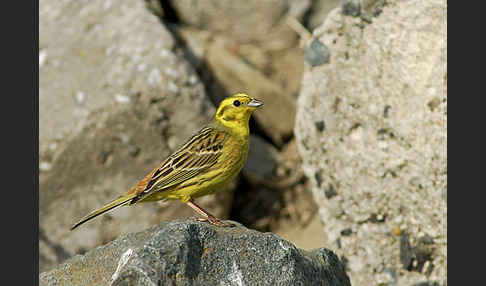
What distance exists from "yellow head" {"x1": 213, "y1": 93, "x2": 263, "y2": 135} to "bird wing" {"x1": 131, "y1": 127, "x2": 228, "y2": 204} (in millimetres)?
162

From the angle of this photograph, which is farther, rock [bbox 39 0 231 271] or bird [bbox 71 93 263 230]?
rock [bbox 39 0 231 271]

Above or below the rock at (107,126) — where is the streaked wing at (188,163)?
above

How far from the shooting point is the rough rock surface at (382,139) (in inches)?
254

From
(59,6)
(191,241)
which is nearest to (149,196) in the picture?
(191,241)

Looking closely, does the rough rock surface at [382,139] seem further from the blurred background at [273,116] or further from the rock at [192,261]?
the rock at [192,261]

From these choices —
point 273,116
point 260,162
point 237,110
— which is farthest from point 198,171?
point 273,116

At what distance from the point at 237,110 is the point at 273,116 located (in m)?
3.57

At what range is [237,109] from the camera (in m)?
6.29

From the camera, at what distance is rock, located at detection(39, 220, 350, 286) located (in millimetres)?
4320

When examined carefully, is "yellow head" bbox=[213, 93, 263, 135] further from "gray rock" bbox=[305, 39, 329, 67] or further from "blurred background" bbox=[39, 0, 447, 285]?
"gray rock" bbox=[305, 39, 329, 67]

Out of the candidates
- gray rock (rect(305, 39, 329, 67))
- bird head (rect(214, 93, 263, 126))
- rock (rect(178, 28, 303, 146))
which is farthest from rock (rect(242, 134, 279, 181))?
bird head (rect(214, 93, 263, 126))

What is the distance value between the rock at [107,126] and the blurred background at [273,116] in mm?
16

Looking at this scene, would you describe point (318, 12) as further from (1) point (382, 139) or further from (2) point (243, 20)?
(1) point (382, 139)

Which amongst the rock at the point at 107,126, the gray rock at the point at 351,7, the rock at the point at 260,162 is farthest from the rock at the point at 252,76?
the gray rock at the point at 351,7
